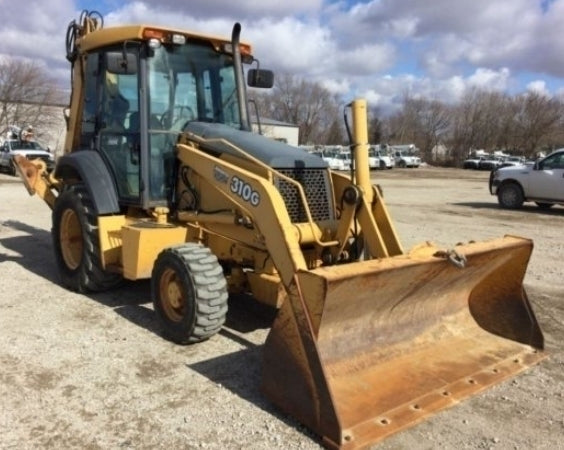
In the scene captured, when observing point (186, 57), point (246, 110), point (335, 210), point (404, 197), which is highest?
point (186, 57)

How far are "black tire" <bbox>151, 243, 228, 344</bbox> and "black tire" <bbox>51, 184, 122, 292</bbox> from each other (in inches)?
52.0

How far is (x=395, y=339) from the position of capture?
4508 mm

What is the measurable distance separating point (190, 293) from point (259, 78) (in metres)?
2.83

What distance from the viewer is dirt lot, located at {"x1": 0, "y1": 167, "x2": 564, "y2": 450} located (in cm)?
354

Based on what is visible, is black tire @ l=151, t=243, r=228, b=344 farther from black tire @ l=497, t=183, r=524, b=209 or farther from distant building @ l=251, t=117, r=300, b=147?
distant building @ l=251, t=117, r=300, b=147

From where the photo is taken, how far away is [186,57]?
5875 mm

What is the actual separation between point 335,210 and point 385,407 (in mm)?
2102

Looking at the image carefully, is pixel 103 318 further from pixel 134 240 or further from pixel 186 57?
pixel 186 57

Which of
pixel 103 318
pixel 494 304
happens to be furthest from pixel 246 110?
pixel 494 304

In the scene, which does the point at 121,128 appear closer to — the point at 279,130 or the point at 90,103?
the point at 90,103

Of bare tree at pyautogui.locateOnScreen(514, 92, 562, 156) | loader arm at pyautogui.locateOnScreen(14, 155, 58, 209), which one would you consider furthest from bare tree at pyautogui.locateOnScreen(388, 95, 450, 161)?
loader arm at pyautogui.locateOnScreen(14, 155, 58, 209)

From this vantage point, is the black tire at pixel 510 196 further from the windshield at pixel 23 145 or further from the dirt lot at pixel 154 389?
the windshield at pixel 23 145

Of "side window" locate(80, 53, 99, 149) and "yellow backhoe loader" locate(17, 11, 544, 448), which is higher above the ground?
"side window" locate(80, 53, 99, 149)

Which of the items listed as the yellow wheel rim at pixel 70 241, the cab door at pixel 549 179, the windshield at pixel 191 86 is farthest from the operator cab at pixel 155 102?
the cab door at pixel 549 179
